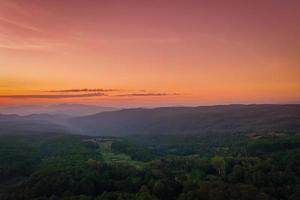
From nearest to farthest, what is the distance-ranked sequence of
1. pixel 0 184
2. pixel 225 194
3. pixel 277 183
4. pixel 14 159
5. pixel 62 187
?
pixel 225 194 → pixel 277 183 → pixel 62 187 → pixel 0 184 → pixel 14 159

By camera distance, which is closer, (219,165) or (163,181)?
(163,181)

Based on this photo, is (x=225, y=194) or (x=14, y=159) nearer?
(x=225, y=194)

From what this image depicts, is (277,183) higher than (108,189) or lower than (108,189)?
higher

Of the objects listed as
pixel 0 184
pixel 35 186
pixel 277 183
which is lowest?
pixel 0 184

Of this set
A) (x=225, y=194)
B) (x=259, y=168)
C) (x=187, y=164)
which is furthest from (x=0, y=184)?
(x=259, y=168)

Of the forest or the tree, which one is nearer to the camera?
the forest

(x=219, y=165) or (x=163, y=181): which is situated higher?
(x=219, y=165)

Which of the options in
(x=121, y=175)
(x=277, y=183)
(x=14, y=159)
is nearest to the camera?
(x=277, y=183)

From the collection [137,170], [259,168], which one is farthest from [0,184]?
[259,168]

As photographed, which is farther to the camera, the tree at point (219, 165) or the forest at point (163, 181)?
the tree at point (219, 165)

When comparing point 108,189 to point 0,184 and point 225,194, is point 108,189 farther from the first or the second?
point 0,184
